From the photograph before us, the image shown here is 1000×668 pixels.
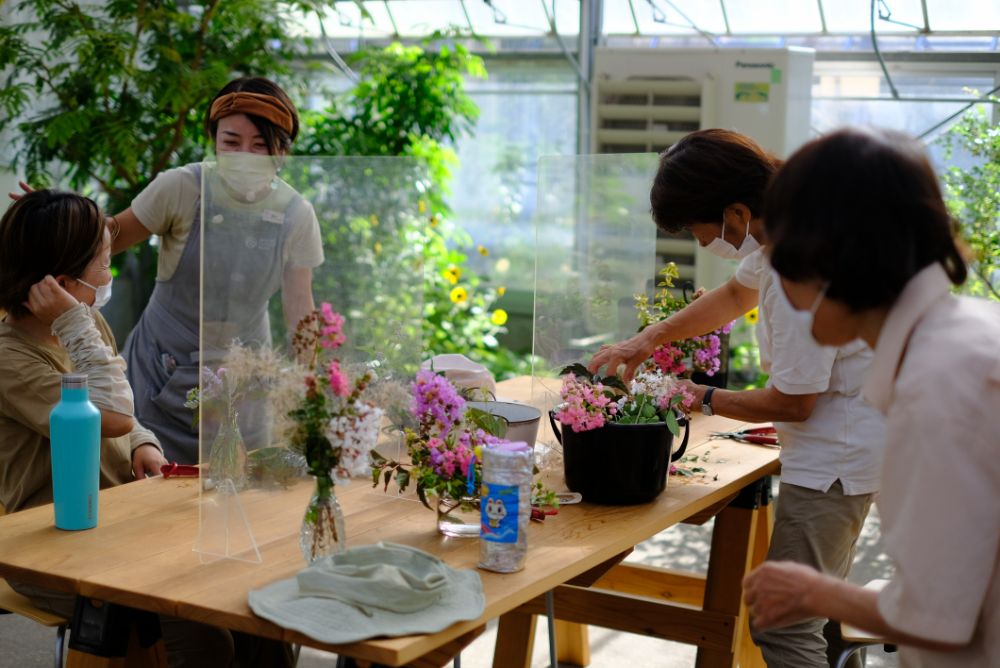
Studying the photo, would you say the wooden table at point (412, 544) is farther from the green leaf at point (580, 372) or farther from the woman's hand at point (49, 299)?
the woman's hand at point (49, 299)

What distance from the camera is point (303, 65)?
805cm

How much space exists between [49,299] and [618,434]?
4.04 ft

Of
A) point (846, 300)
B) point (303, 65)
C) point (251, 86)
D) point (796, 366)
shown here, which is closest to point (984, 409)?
point (846, 300)

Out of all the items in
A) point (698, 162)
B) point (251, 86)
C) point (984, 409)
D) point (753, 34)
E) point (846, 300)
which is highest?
point (753, 34)

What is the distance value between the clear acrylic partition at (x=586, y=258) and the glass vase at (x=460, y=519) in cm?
63

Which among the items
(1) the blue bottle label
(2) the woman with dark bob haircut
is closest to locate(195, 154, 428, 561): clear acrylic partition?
(1) the blue bottle label

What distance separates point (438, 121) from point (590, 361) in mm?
4539

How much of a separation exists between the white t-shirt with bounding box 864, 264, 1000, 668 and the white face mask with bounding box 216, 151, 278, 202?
111cm

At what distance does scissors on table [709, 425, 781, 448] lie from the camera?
3.20m

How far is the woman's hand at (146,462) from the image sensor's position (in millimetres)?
2715

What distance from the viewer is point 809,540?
8.17 ft

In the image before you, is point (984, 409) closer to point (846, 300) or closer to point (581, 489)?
point (846, 300)

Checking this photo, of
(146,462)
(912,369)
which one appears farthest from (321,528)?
(912,369)

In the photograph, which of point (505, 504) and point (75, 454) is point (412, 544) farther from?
point (75, 454)
